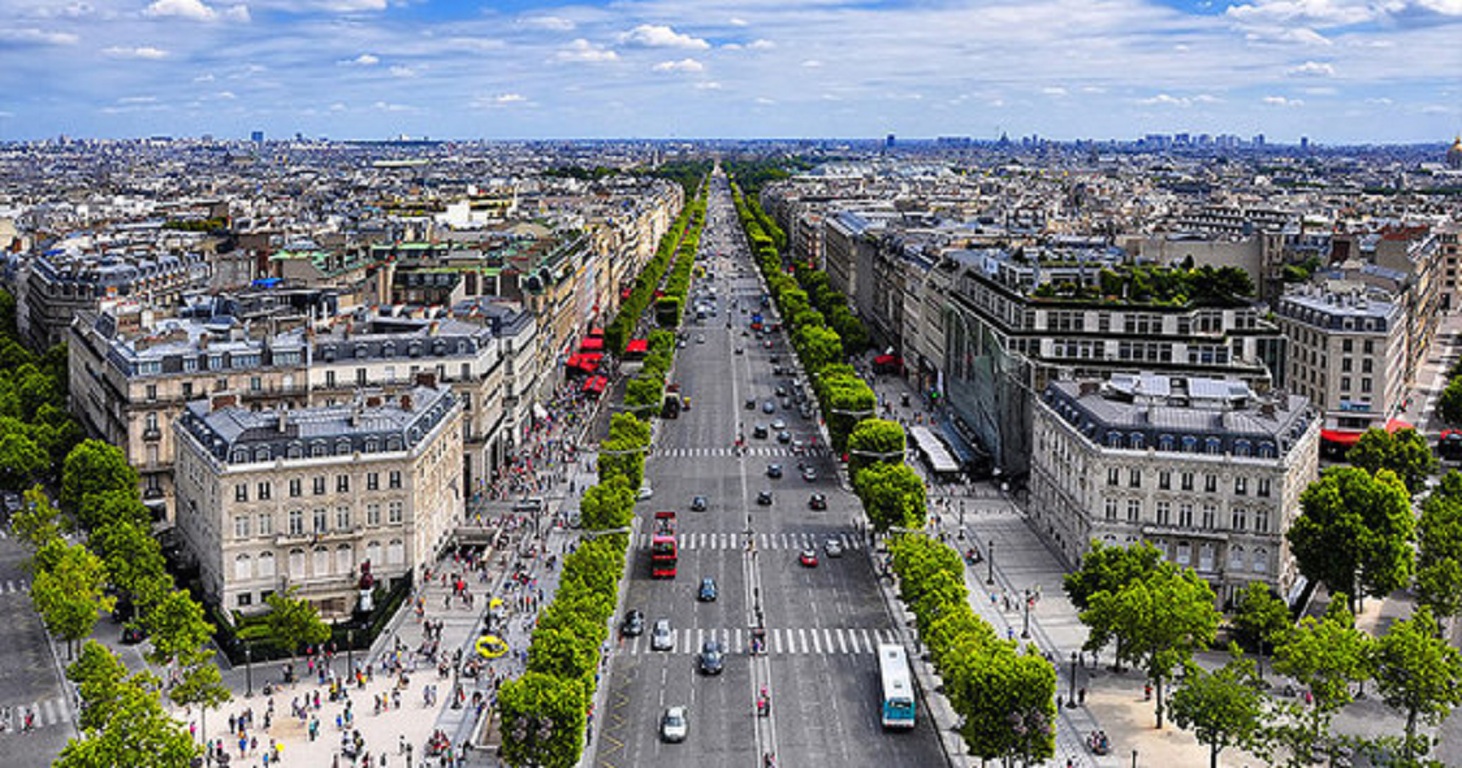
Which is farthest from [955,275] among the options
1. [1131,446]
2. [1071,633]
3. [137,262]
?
[137,262]

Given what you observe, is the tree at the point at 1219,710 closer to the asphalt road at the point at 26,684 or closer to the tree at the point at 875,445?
the tree at the point at 875,445

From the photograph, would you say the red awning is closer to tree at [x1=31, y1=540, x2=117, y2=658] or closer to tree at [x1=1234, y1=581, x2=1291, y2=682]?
tree at [x1=1234, y1=581, x2=1291, y2=682]

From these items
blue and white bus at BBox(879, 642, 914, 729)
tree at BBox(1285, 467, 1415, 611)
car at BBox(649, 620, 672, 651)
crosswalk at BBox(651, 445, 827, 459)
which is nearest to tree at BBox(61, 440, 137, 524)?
car at BBox(649, 620, 672, 651)

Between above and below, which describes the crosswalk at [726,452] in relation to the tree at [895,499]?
below

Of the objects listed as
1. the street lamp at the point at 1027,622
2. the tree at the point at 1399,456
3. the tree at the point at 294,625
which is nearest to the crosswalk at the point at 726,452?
the street lamp at the point at 1027,622

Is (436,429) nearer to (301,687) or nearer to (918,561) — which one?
(301,687)

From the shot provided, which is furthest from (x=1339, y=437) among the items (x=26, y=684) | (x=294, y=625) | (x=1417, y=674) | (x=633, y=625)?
(x=26, y=684)
